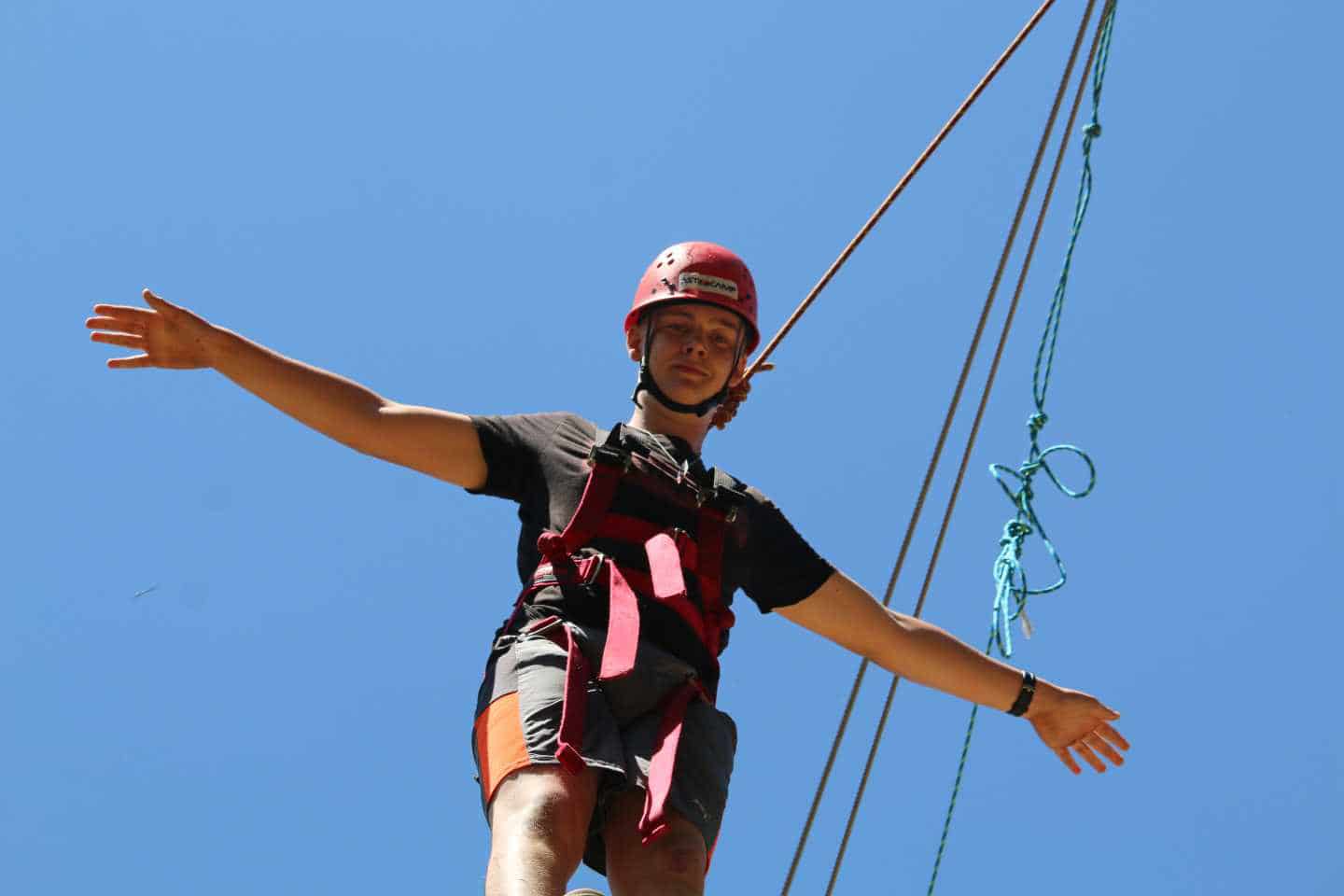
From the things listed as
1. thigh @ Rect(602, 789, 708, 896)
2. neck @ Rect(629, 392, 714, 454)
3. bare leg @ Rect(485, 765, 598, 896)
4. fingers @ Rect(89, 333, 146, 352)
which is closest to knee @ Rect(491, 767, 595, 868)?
bare leg @ Rect(485, 765, 598, 896)

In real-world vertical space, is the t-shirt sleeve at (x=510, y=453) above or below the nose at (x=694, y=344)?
below

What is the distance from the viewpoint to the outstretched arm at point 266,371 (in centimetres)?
527

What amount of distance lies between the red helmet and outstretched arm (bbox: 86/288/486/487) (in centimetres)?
96

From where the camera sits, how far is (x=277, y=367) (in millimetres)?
5285

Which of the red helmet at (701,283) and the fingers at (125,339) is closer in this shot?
the fingers at (125,339)

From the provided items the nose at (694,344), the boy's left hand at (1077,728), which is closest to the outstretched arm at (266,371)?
the nose at (694,344)

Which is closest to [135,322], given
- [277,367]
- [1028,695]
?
[277,367]

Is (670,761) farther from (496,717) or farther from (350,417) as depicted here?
(350,417)

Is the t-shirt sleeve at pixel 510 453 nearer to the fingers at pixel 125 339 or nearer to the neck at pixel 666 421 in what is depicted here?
the neck at pixel 666 421

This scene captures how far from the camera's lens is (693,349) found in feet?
19.6

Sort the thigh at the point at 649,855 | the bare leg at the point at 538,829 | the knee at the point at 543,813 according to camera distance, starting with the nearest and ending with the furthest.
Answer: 1. the bare leg at the point at 538,829
2. the knee at the point at 543,813
3. the thigh at the point at 649,855

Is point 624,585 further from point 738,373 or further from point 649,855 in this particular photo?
point 738,373

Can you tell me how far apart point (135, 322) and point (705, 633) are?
1618 mm

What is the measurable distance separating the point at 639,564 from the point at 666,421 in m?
0.66
